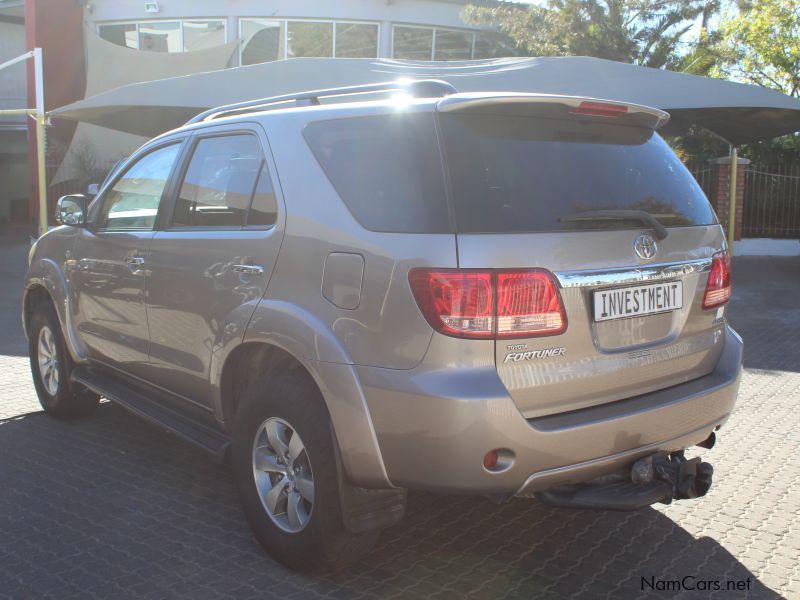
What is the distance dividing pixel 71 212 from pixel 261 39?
18216mm

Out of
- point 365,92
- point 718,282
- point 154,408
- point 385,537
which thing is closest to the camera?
point 718,282

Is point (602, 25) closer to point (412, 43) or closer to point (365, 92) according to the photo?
point (412, 43)

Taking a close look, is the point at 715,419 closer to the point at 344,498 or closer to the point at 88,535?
the point at 344,498

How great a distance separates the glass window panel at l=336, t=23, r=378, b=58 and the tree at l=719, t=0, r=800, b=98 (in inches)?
381

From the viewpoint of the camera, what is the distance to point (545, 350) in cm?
284

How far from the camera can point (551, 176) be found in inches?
121

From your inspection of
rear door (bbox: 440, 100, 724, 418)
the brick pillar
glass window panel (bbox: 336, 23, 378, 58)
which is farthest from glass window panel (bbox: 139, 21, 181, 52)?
rear door (bbox: 440, 100, 724, 418)

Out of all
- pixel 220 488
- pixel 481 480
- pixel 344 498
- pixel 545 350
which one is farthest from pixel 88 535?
pixel 545 350

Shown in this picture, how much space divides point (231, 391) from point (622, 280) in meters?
1.78

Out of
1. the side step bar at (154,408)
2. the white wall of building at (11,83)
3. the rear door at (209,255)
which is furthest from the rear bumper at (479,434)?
the white wall of building at (11,83)

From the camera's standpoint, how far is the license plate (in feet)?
9.77

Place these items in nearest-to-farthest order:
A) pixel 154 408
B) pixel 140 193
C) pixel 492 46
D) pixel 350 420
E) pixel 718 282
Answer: pixel 350 420, pixel 718 282, pixel 154 408, pixel 140 193, pixel 492 46

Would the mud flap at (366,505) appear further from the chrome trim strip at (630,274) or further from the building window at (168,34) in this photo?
the building window at (168,34)

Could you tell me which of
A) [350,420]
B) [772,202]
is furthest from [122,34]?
[350,420]
